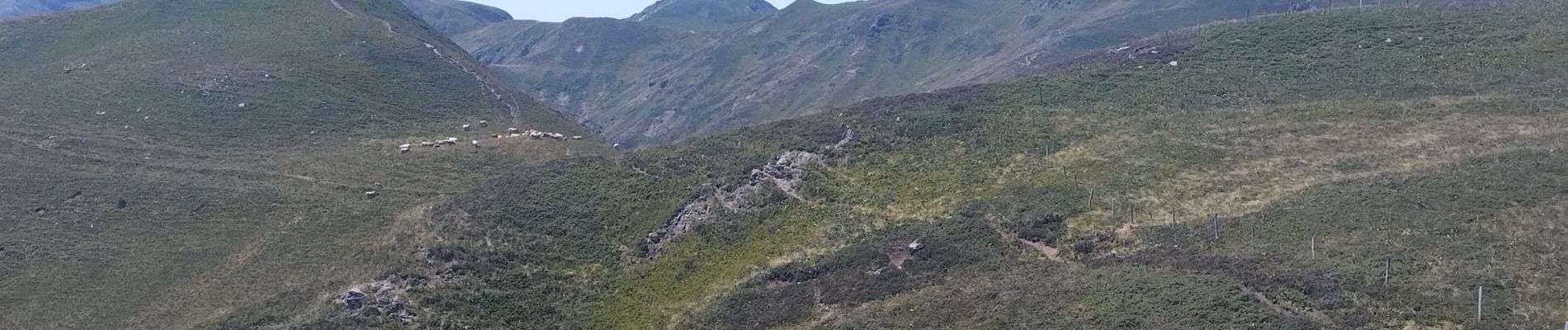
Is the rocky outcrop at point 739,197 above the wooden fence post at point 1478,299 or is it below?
above

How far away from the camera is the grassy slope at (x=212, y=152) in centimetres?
5866

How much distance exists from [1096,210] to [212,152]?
6497 cm

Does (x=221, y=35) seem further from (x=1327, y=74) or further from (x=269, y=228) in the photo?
(x=1327, y=74)

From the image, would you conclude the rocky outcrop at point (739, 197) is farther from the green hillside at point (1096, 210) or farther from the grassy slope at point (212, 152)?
the grassy slope at point (212, 152)

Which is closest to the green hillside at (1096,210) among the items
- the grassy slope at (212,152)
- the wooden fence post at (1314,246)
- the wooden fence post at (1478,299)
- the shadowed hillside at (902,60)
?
the wooden fence post at (1478,299)

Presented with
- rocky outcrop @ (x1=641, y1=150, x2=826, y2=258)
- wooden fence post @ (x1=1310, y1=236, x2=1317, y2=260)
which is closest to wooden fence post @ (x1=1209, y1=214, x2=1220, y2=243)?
wooden fence post @ (x1=1310, y1=236, x2=1317, y2=260)

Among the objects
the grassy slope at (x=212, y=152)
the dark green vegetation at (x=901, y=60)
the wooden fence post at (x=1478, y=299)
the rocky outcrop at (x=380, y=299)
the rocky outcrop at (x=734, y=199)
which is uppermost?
the grassy slope at (x=212, y=152)

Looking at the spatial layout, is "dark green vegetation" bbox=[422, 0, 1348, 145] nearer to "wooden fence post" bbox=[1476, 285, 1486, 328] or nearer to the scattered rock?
the scattered rock

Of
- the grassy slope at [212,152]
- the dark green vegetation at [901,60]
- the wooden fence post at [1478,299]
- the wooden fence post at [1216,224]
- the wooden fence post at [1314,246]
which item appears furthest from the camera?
the dark green vegetation at [901,60]

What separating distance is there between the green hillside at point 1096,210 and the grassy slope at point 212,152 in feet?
19.8

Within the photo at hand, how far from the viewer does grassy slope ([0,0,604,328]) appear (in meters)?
58.7

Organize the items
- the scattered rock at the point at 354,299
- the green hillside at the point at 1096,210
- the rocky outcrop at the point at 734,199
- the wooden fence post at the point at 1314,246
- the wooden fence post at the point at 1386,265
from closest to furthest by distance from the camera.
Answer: the wooden fence post at the point at 1386,265
the green hillside at the point at 1096,210
the wooden fence post at the point at 1314,246
the scattered rock at the point at 354,299
the rocky outcrop at the point at 734,199

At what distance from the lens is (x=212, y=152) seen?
3177 inches

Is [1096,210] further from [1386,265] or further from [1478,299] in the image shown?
[1478,299]
